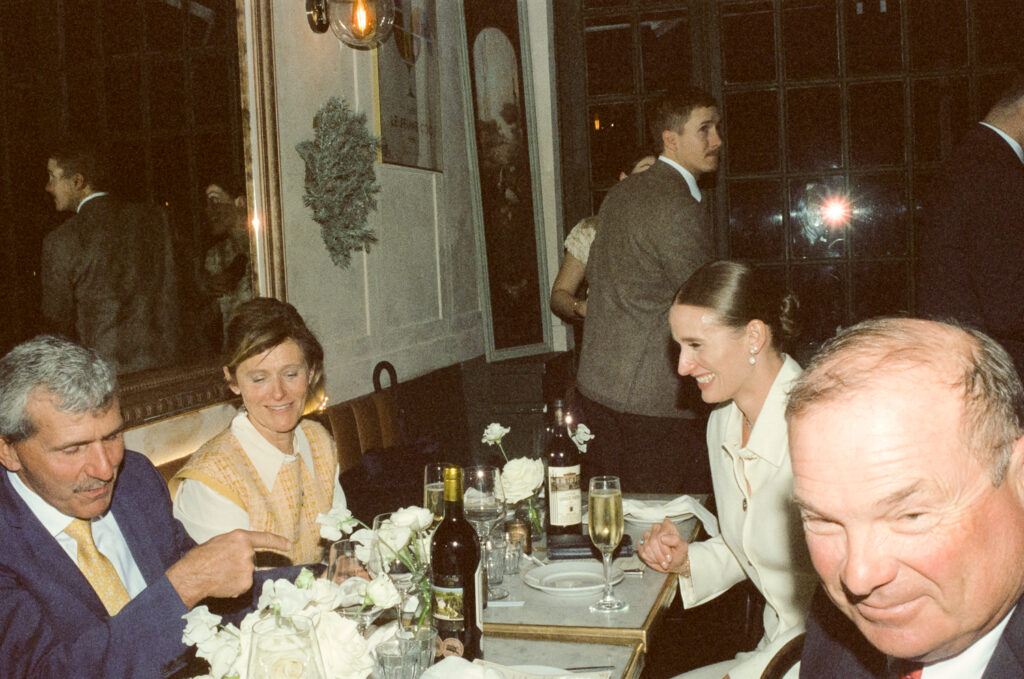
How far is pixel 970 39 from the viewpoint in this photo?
522 cm

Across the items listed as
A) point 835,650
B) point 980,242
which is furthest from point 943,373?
point 980,242

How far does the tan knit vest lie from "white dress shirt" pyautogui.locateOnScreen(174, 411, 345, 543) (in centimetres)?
2

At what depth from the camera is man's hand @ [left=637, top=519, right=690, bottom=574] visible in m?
2.18

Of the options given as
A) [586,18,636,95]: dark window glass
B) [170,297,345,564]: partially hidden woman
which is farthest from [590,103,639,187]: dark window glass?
[170,297,345,564]: partially hidden woman

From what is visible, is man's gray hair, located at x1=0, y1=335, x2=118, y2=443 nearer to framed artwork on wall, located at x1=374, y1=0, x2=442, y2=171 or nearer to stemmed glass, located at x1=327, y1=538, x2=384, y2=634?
stemmed glass, located at x1=327, y1=538, x2=384, y2=634

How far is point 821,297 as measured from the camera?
550 cm

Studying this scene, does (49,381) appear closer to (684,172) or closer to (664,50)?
(684,172)

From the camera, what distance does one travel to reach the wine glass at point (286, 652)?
1.03 metres

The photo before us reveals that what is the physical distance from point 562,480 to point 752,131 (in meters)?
3.82

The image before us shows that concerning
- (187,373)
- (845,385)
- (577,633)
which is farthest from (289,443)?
(845,385)

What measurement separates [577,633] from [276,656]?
87 centimetres

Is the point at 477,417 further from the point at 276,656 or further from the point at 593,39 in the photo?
the point at 276,656

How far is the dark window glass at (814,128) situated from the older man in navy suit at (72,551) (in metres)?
4.58

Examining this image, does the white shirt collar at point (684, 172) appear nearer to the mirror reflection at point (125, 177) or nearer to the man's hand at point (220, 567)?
the mirror reflection at point (125, 177)
